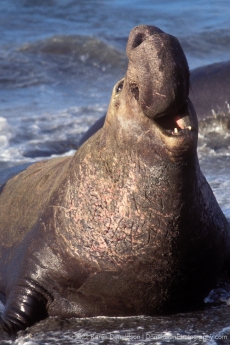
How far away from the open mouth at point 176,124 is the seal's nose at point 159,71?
0.06m

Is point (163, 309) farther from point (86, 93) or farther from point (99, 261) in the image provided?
point (86, 93)

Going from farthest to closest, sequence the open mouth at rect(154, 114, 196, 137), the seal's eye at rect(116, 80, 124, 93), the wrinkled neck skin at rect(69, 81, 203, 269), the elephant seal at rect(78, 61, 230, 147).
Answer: the elephant seal at rect(78, 61, 230, 147), the seal's eye at rect(116, 80, 124, 93), the wrinkled neck skin at rect(69, 81, 203, 269), the open mouth at rect(154, 114, 196, 137)

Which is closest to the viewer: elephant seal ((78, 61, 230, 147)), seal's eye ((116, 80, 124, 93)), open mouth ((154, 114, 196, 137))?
open mouth ((154, 114, 196, 137))

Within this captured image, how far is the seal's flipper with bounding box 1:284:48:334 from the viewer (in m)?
5.11

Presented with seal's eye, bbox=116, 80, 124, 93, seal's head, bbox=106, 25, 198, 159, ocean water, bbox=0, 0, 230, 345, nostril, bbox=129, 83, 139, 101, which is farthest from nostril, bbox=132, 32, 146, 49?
ocean water, bbox=0, 0, 230, 345

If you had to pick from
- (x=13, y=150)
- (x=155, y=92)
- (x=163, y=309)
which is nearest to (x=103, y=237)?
(x=163, y=309)

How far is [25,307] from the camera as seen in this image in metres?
5.20

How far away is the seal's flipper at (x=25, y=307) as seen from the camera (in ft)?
16.8

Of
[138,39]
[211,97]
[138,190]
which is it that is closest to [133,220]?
[138,190]

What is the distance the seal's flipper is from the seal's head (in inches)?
50.0

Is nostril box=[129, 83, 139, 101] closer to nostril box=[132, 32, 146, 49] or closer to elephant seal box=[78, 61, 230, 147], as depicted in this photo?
nostril box=[132, 32, 146, 49]

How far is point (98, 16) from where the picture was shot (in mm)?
24266

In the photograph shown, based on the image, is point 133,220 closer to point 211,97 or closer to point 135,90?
point 135,90

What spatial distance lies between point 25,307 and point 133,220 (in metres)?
1.02
